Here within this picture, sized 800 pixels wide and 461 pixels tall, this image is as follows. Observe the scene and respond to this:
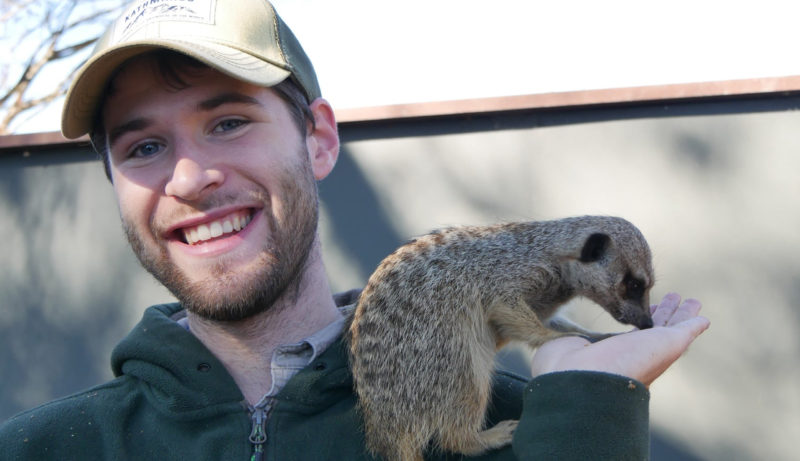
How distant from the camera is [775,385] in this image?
170 inches

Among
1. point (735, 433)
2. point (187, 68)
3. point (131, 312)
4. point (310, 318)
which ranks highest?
point (187, 68)

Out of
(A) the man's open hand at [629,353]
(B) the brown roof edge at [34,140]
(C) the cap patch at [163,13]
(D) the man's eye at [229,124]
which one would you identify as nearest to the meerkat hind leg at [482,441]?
(A) the man's open hand at [629,353]

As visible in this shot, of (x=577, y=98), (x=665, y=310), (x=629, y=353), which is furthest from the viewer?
(x=577, y=98)

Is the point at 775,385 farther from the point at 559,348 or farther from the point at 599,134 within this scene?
the point at 559,348

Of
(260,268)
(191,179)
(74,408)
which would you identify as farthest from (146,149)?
(74,408)

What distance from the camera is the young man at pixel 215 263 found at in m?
1.76

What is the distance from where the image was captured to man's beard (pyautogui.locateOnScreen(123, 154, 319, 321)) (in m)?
1.80

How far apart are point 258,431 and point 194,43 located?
1072 mm

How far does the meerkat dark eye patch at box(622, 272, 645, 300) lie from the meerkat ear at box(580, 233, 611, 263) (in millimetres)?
145

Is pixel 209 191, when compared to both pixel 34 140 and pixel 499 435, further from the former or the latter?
pixel 34 140

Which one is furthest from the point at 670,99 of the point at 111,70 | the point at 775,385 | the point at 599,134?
the point at 111,70

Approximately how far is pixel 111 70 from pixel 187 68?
0.68 ft

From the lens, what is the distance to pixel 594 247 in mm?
2680

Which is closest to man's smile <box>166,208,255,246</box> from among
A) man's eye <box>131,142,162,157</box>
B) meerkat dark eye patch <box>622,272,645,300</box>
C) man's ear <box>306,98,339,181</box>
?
man's eye <box>131,142,162,157</box>
